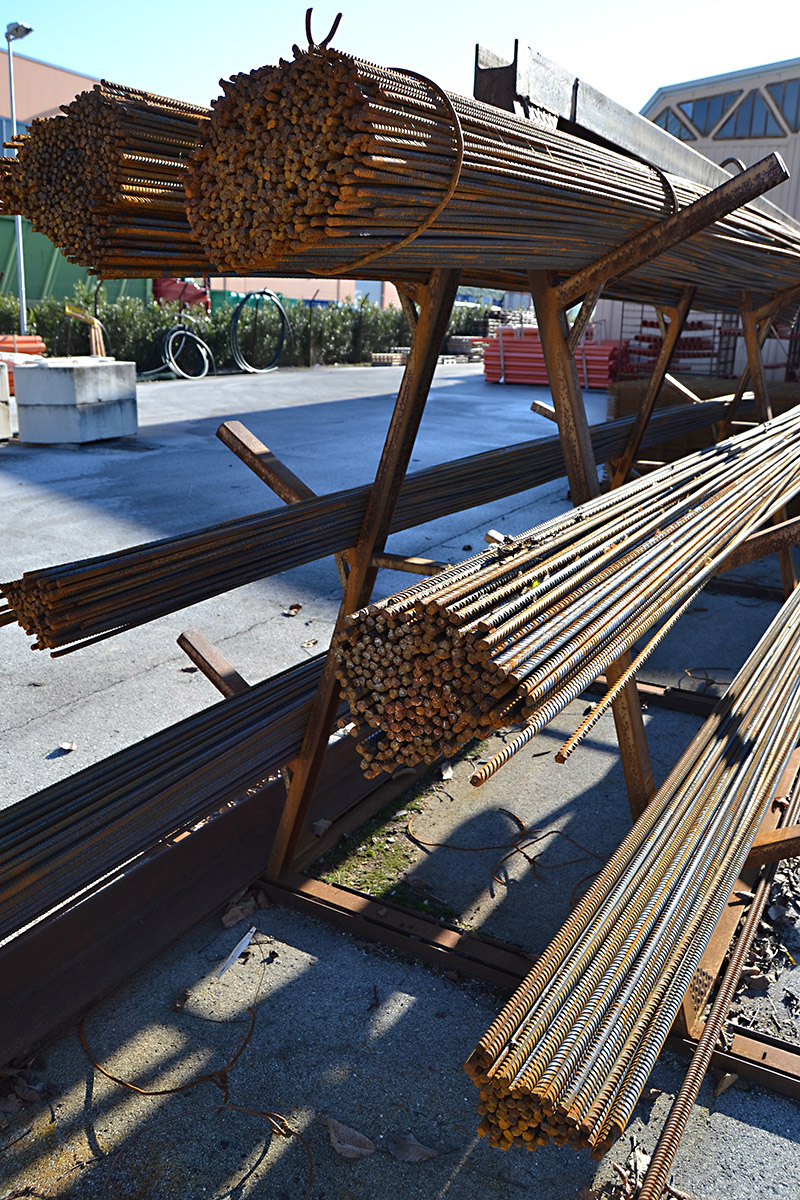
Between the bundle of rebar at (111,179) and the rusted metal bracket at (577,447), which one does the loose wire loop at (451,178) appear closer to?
the bundle of rebar at (111,179)

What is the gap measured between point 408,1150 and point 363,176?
2.06 meters

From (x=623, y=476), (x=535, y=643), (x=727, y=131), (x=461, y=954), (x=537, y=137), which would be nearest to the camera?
(x=535, y=643)

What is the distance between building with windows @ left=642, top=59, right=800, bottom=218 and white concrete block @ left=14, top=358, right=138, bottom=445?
12757 mm

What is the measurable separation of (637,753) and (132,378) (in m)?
10.2

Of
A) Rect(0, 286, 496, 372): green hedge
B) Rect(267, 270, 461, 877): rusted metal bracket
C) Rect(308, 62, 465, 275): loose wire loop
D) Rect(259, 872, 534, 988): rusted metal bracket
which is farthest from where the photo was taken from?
Rect(0, 286, 496, 372): green hedge

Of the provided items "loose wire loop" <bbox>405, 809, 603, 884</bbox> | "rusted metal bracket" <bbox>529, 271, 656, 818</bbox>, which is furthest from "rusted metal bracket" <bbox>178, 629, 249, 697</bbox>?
"rusted metal bracket" <bbox>529, 271, 656, 818</bbox>

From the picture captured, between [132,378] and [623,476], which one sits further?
[132,378]

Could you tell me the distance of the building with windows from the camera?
17.6m

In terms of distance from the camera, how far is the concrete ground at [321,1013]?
2123 mm

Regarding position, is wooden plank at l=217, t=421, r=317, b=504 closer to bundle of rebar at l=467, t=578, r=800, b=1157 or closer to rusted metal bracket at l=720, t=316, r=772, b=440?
bundle of rebar at l=467, t=578, r=800, b=1157

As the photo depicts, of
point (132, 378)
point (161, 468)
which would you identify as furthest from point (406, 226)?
point (132, 378)

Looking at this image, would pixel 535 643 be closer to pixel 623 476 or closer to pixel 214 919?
pixel 214 919

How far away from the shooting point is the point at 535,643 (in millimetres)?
1876

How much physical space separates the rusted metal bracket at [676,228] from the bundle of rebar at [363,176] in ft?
1.63
